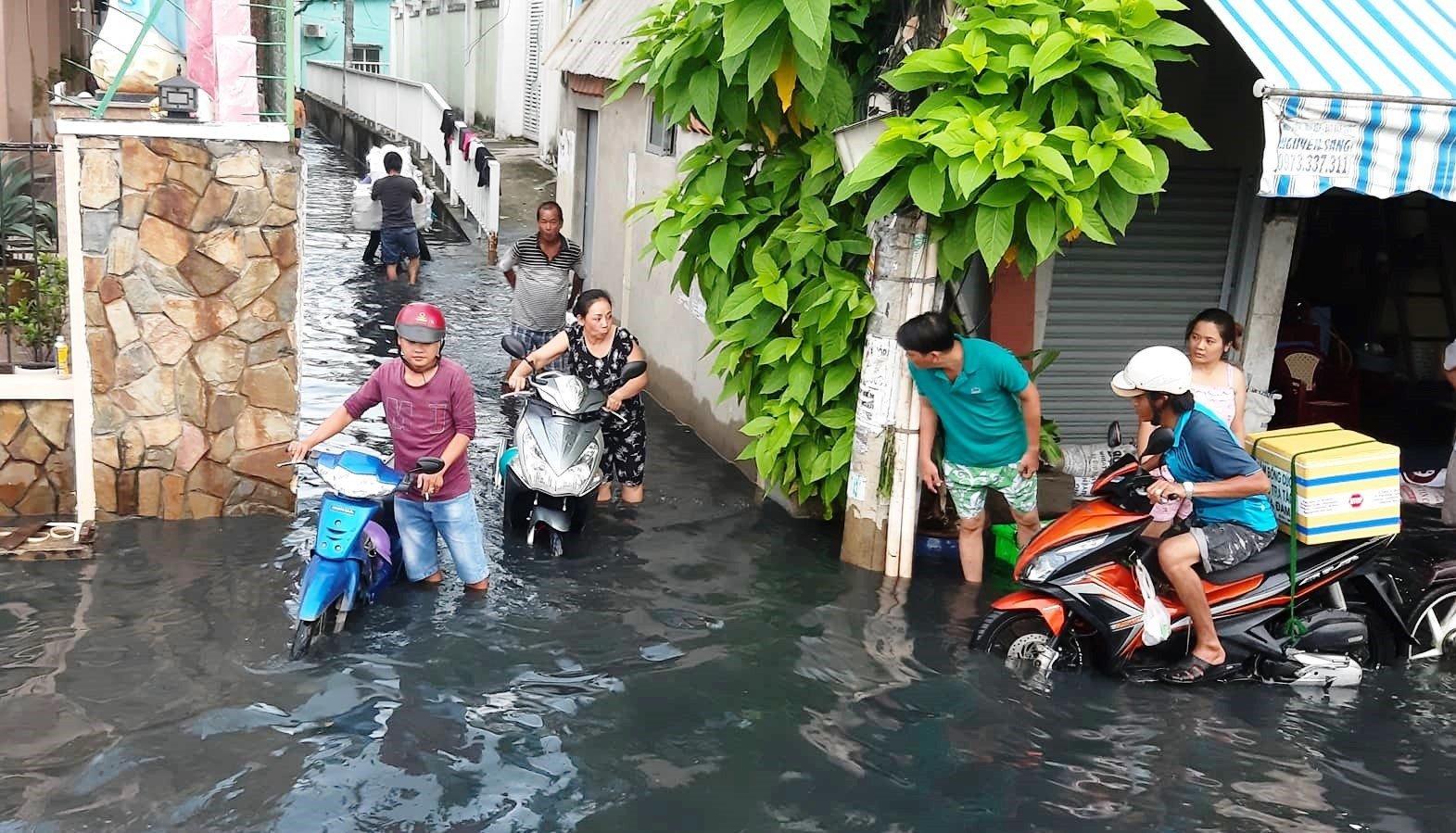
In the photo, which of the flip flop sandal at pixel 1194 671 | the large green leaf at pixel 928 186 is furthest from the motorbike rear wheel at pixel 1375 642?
the large green leaf at pixel 928 186

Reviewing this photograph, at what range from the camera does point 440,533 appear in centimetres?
695

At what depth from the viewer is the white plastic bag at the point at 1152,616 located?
20.0 ft

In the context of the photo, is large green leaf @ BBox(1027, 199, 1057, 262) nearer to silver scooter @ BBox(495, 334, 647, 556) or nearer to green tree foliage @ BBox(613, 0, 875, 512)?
green tree foliage @ BBox(613, 0, 875, 512)

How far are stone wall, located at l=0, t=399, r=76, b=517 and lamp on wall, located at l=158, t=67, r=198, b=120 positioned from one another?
179cm

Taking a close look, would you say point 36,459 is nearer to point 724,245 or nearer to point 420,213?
point 724,245

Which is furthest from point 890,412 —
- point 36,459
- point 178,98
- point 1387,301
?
point 1387,301

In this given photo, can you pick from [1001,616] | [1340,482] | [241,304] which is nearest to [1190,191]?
[1340,482]

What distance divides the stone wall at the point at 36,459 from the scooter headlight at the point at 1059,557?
5499mm

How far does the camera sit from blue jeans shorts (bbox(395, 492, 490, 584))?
683 cm

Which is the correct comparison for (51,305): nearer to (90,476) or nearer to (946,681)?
(90,476)

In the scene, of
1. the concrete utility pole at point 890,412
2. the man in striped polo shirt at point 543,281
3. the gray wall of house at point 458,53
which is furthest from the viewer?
the gray wall of house at point 458,53

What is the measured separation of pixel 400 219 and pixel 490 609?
10396 millimetres

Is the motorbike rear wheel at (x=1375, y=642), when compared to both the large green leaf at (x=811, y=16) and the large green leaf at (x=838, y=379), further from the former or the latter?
the large green leaf at (x=811, y=16)

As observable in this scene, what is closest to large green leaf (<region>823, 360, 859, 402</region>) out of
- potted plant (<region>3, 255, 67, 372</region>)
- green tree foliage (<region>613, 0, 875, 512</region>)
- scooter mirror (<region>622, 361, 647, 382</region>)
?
green tree foliage (<region>613, 0, 875, 512</region>)
